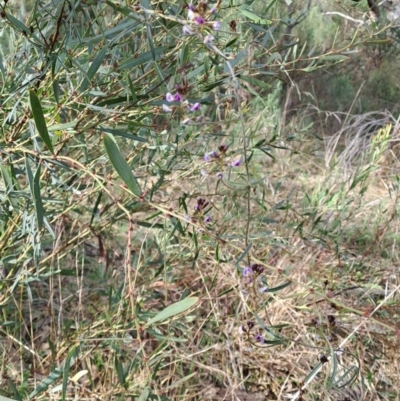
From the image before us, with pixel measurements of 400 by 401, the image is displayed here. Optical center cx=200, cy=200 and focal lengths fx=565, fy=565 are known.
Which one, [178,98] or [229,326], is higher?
[178,98]

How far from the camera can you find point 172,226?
122 centimetres

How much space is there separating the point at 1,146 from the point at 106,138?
1.03ft

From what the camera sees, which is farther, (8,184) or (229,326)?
(229,326)

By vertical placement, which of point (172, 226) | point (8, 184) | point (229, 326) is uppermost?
point (8, 184)

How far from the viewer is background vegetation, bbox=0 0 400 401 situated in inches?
28.9

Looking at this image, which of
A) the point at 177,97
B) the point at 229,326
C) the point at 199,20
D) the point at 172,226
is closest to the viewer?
the point at 199,20

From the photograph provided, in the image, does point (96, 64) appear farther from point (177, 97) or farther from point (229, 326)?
point (229, 326)

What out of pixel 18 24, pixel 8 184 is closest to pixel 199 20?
pixel 18 24

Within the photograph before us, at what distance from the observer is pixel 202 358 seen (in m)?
1.62

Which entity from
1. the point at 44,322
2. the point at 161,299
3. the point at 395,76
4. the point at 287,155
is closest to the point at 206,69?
the point at 161,299

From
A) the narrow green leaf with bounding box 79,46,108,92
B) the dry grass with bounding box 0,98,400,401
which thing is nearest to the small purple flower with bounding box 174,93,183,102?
the narrow green leaf with bounding box 79,46,108,92

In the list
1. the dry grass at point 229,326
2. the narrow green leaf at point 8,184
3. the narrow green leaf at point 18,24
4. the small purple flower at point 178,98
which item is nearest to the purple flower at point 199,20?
the small purple flower at point 178,98

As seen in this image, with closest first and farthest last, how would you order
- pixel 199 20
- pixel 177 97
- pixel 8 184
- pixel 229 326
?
pixel 199 20 < pixel 177 97 < pixel 8 184 < pixel 229 326

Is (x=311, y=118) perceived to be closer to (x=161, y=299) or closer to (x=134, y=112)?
(x=161, y=299)
